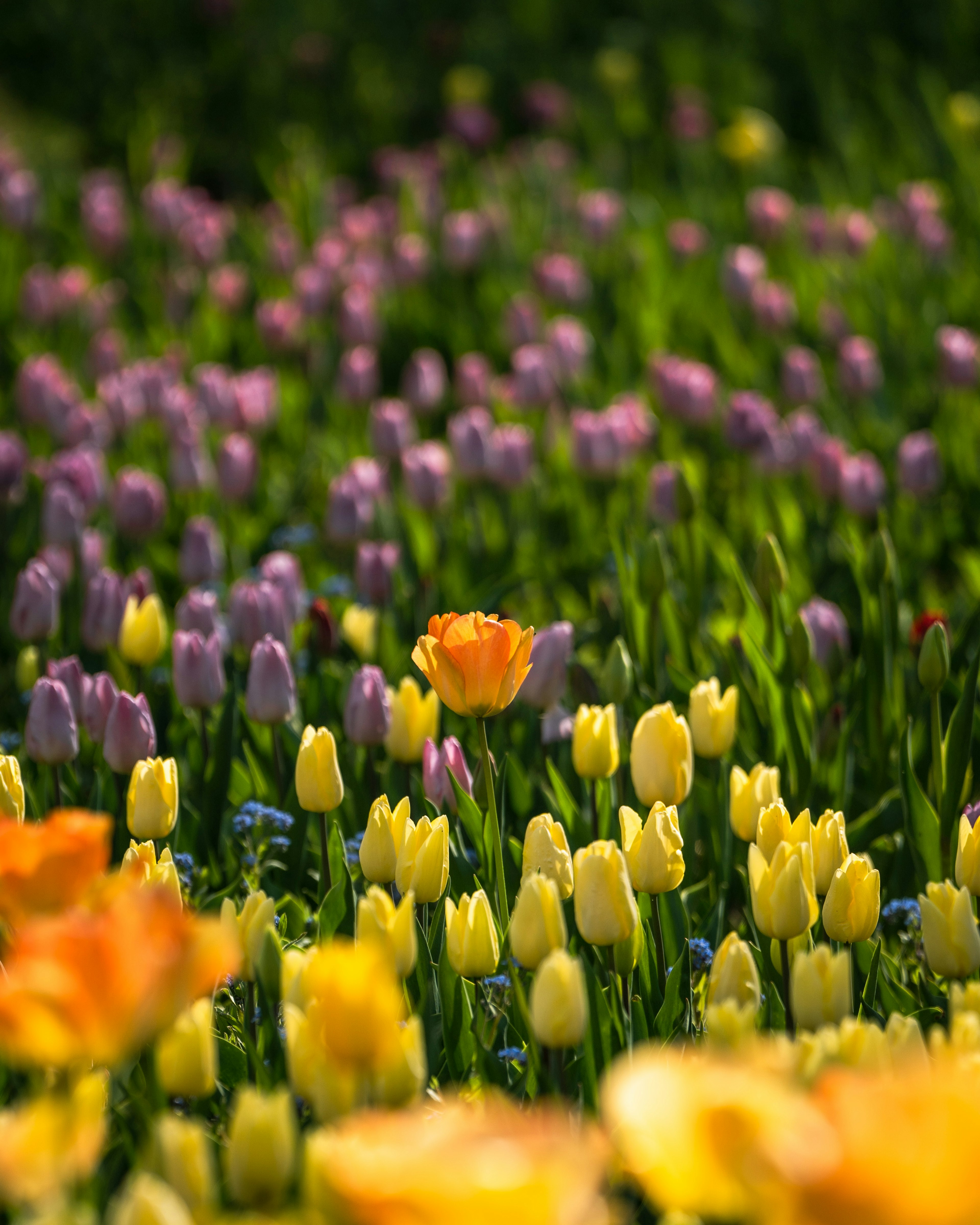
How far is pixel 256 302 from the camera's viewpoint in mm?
5215

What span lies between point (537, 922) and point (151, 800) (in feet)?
1.99

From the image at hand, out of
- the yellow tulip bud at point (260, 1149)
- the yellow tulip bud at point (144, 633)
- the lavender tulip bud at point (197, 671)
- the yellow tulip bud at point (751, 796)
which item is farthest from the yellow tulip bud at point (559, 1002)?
the yellow tulip bud at point (144, 633)

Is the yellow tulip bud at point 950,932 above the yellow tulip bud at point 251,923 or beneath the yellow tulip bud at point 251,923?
above

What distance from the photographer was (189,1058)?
1.08 metres

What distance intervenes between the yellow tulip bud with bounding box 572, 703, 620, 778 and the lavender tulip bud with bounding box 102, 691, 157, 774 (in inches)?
25.4

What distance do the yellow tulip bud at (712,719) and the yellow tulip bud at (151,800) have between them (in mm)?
740

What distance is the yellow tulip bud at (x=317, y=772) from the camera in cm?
165

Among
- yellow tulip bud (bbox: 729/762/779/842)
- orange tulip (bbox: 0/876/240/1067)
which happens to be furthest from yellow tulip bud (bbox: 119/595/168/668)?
orange tulip (bbox: 0/876/240/1067)

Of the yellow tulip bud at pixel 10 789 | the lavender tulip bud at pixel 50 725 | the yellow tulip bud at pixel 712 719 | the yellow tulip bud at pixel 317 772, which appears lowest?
the lavender tulip bud at pixel 50 725

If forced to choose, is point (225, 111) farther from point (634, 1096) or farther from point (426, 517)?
point (634, 1096)

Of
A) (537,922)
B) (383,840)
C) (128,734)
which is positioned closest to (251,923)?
(383,840)

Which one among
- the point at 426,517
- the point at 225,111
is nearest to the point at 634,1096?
the point at 426,517

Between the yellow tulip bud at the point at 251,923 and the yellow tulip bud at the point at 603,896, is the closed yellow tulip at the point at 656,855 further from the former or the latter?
the yellow tulip bud at the point at 251,923

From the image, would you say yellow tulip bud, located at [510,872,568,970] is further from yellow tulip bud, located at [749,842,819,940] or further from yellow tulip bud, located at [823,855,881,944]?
yellow tulip bud, located at [823,855,881,944]
